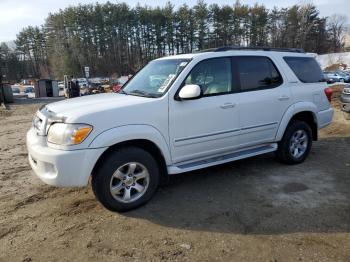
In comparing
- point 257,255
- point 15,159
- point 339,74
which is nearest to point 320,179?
point 257,255

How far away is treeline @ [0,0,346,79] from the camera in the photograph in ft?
229

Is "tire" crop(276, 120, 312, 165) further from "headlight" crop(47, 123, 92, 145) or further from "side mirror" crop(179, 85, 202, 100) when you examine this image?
"headlight" crop(47, 123, 92, 145)

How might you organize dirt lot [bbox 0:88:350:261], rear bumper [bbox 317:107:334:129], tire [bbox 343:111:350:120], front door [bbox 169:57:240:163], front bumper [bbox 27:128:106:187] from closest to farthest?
dirt lot [bbox 0:88:350:261] < front bumper [bbox 27:128:106:187] < front door [bbox 169:57:240:163] < rear bumper [bbox 317:107:334:129] < tire [bbox 343:111:350:120]

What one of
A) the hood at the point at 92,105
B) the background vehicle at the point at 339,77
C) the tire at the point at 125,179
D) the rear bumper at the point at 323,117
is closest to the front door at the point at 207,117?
the tire at the point at 125,179

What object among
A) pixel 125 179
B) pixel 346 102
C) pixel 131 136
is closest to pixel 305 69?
pixel 131 136

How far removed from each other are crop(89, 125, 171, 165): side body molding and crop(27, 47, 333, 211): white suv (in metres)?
0.01

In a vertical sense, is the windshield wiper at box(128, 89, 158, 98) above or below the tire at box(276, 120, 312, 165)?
above

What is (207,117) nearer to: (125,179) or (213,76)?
(213,76)

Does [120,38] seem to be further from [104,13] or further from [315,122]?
[315,122]

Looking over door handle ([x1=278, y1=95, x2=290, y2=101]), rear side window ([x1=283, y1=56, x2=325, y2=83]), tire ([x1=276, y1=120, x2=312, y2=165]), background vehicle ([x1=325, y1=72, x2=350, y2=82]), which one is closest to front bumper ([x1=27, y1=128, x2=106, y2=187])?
door handle ([x1=278, y1=95, x2=290, y2=101])

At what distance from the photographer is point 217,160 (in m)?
4.70

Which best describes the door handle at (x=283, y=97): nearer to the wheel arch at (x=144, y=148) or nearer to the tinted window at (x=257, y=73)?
the tinted window at (x=257, y=73)

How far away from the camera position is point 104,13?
73.2 meters

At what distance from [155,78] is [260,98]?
5.21 feet
